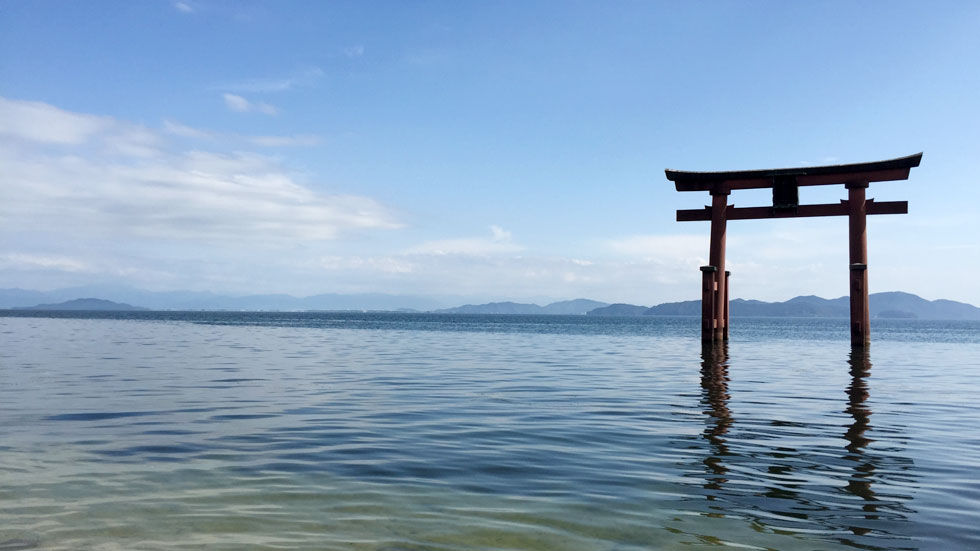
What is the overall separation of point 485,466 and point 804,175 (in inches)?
820

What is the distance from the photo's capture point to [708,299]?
23281 millimetres

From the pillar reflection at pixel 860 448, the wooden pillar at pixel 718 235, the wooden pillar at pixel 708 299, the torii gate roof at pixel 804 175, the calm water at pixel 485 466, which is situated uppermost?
the torii gate roof at pixel 804 175

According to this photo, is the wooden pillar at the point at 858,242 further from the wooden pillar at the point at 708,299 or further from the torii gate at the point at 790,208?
the wooden pillar at the point at 708,299

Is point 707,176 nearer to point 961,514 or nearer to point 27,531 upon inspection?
point 961,514

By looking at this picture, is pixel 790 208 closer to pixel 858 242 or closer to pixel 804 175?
pixel 804 175

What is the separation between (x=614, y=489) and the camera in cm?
542

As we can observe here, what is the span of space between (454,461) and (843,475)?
3646 mm

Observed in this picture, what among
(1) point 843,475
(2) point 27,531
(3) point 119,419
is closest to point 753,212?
(1) point 843,475

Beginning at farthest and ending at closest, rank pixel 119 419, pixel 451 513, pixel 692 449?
pixel 119 419
pixel 692 449
pixel 451 513

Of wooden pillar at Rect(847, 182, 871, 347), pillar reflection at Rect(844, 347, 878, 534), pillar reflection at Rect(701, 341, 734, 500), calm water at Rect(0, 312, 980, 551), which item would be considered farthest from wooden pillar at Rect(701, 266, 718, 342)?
calm water at Rect(0, 312, 980, 551)

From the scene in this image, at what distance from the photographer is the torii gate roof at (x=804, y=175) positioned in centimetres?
2188

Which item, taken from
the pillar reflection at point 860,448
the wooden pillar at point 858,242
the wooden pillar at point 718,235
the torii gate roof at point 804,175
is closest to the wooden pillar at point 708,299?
the wooden pillar at point 718,235

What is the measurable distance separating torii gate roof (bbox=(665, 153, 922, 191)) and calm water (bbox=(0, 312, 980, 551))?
10.7 meters

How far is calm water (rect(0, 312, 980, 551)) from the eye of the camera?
4.34 meters
